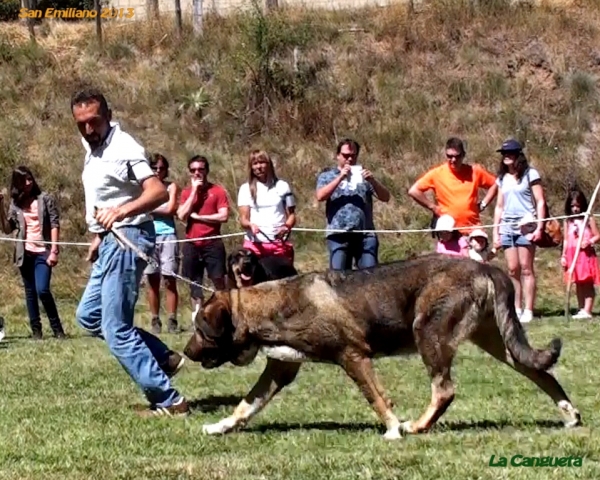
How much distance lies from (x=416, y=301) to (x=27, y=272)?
7338 mm

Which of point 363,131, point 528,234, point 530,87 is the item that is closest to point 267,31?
point 363,131

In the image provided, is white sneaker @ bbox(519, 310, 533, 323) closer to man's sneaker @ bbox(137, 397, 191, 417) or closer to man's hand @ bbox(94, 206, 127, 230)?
man's sneaker @ bbox(137, 397, 191, 417)

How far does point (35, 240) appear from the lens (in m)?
12.5

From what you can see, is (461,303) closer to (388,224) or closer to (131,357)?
(131,357)

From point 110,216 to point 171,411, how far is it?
1.34 metres

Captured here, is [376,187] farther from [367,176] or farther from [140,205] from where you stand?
[140,205]

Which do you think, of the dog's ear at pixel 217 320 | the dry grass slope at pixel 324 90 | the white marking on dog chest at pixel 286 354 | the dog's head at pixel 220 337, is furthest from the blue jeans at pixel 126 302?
the dry grass slope at pixel 324 90

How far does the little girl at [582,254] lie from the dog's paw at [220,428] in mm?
7690

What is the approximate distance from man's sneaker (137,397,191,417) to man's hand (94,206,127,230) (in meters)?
1.23

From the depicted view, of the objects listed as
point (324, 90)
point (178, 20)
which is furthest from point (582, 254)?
point (178, 20)

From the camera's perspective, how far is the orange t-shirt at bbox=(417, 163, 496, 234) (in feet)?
39.8

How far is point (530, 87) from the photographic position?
21516 millimetres

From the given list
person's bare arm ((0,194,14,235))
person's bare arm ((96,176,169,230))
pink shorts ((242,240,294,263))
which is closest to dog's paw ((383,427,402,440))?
person's bare arm ((96,176,169,230))

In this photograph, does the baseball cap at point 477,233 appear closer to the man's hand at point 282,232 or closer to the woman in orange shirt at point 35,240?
the man's hand at point 282,232
